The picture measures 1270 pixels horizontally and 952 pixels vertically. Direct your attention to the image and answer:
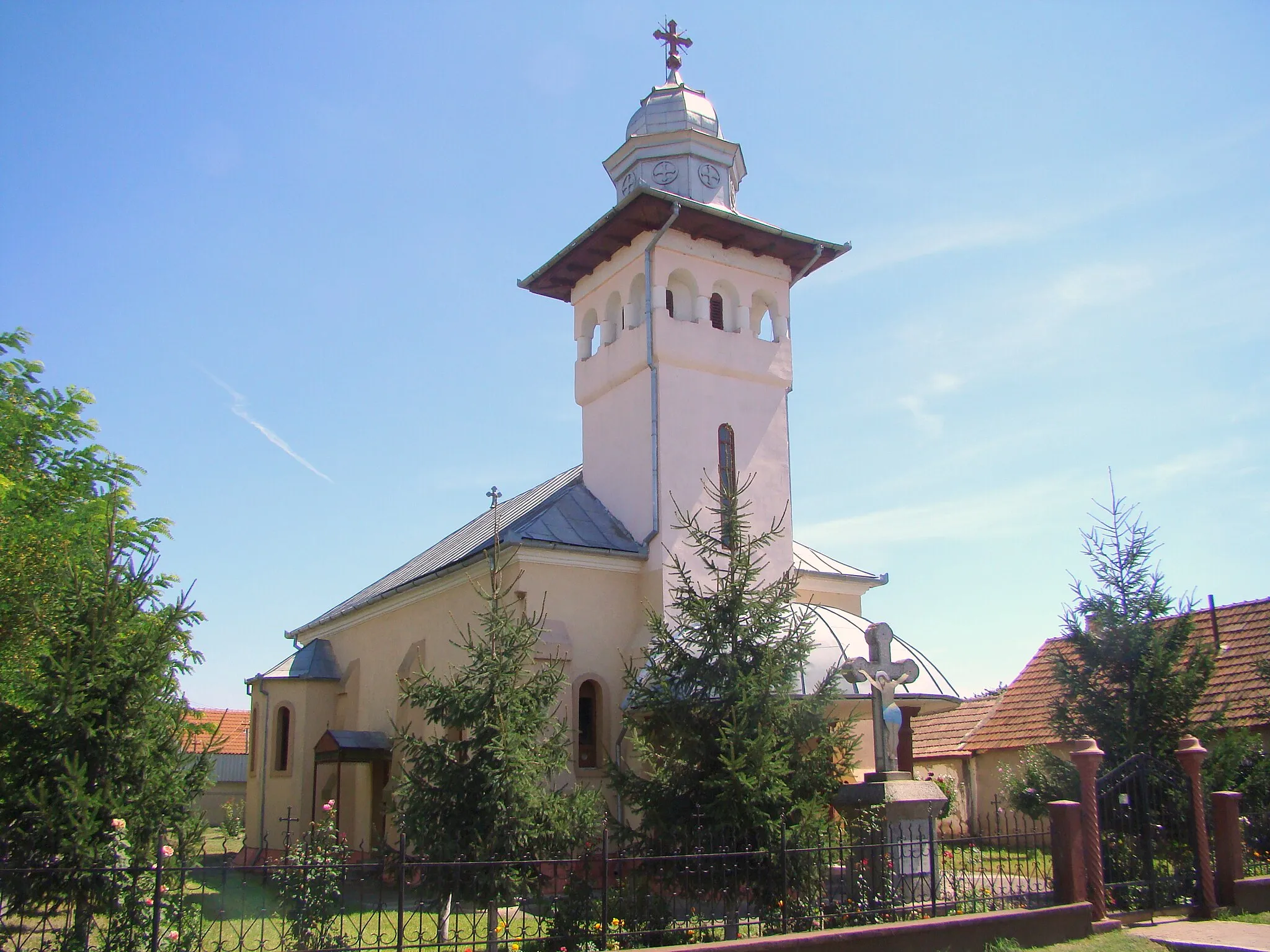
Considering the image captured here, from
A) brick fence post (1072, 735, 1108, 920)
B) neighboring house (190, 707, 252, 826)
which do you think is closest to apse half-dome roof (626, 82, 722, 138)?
brick fence post (1072, 735, 1108, 920)

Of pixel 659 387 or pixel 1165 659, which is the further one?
pixel 659 387

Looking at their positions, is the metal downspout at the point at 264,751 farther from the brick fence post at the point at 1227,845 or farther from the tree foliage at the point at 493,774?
the brick fence post at the point at 1227,845

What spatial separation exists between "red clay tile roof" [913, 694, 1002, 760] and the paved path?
12.8 metres

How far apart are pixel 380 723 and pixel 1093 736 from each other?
1331cm

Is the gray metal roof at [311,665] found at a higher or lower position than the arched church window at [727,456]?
lower

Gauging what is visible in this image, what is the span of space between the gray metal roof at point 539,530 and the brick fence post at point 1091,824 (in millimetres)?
8148

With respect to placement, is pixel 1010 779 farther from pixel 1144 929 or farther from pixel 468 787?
pixel 468 787

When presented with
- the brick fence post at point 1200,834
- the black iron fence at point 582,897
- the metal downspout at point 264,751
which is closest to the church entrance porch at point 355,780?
the metal downspout at point 264,751

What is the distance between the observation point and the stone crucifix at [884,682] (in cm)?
1106

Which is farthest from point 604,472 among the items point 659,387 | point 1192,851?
point 1192,851

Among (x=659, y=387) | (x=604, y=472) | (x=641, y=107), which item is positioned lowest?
(x=604, y=472)

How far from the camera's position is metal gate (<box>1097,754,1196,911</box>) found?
444 inches

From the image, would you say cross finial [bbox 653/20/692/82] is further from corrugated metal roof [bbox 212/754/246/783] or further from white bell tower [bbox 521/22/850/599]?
corrugated metal roof [bbox 212/754/246/783]

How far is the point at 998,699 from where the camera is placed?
25250 mm
